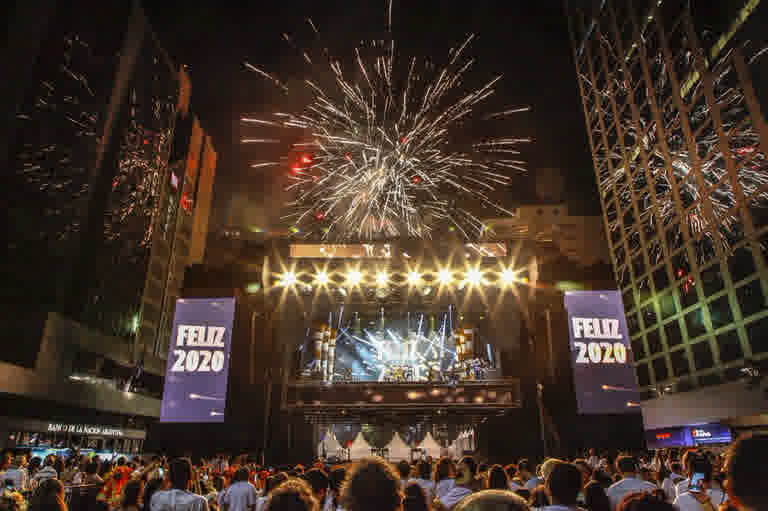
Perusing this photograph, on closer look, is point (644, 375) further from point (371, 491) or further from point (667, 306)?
point (371, 491)

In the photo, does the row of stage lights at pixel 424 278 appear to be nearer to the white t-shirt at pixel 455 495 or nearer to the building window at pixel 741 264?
the building window at pixel 741 264

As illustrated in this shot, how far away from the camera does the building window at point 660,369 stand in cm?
3394

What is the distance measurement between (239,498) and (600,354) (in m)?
19.4

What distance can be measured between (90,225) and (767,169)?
34.7 m

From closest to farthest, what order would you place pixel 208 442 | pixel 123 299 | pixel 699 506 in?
1. pixel 699 506
2. pixel 208 442
3. pixel 123 299

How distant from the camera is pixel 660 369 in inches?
1364

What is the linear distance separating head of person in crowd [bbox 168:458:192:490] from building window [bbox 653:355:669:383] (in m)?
35.4

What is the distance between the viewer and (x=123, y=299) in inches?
1297

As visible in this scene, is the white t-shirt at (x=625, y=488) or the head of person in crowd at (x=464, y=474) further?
the head of person in crowd at (x=464, y=474)

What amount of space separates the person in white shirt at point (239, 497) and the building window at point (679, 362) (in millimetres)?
31628

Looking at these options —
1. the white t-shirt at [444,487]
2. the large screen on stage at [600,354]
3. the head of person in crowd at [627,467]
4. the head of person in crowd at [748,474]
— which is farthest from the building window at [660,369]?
the head of person in crowd at [748,474]

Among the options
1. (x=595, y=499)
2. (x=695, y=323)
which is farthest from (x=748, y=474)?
(x=695, y=323)

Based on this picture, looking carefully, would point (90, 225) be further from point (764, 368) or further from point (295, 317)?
point (764, 368)

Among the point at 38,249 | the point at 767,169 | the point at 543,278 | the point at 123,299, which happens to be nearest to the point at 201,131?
the point at 123,299
